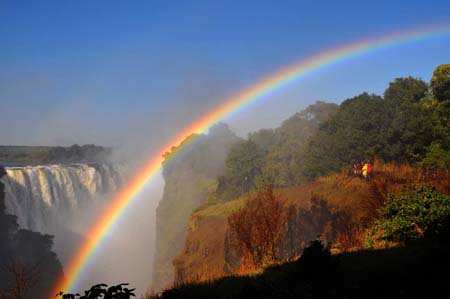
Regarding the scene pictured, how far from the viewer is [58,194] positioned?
2228 inches

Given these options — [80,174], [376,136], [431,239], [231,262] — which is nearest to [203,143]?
[80,174]

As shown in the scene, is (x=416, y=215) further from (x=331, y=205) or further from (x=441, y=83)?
(x=441, y=83)

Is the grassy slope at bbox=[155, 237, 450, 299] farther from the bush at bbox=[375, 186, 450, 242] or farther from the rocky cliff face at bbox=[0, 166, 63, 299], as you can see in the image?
the rocky cliff face at bbox=[0, 166, 63, 299]

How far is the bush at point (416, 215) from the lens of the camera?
32.7 feet

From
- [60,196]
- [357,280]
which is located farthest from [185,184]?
[357,280]

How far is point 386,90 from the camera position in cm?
3681

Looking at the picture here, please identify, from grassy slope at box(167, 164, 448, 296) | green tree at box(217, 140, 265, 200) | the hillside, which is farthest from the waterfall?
grassy slope at box(167, 164, 448, 296)

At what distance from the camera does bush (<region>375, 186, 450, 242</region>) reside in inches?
392

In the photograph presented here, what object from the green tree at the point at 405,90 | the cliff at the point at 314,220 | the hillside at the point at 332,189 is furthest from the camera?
the green tree at the point at 405,90

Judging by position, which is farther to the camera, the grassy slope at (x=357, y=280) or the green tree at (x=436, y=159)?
the green tree at (x=436, y=159)

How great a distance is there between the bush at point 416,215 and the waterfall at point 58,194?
4607 cm

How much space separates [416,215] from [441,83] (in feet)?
99.6

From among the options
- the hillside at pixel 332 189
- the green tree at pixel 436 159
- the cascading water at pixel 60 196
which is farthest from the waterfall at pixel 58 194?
the green tree at pixel 436 159

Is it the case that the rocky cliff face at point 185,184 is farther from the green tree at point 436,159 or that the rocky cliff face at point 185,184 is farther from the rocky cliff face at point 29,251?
the green tree at point 436,159
